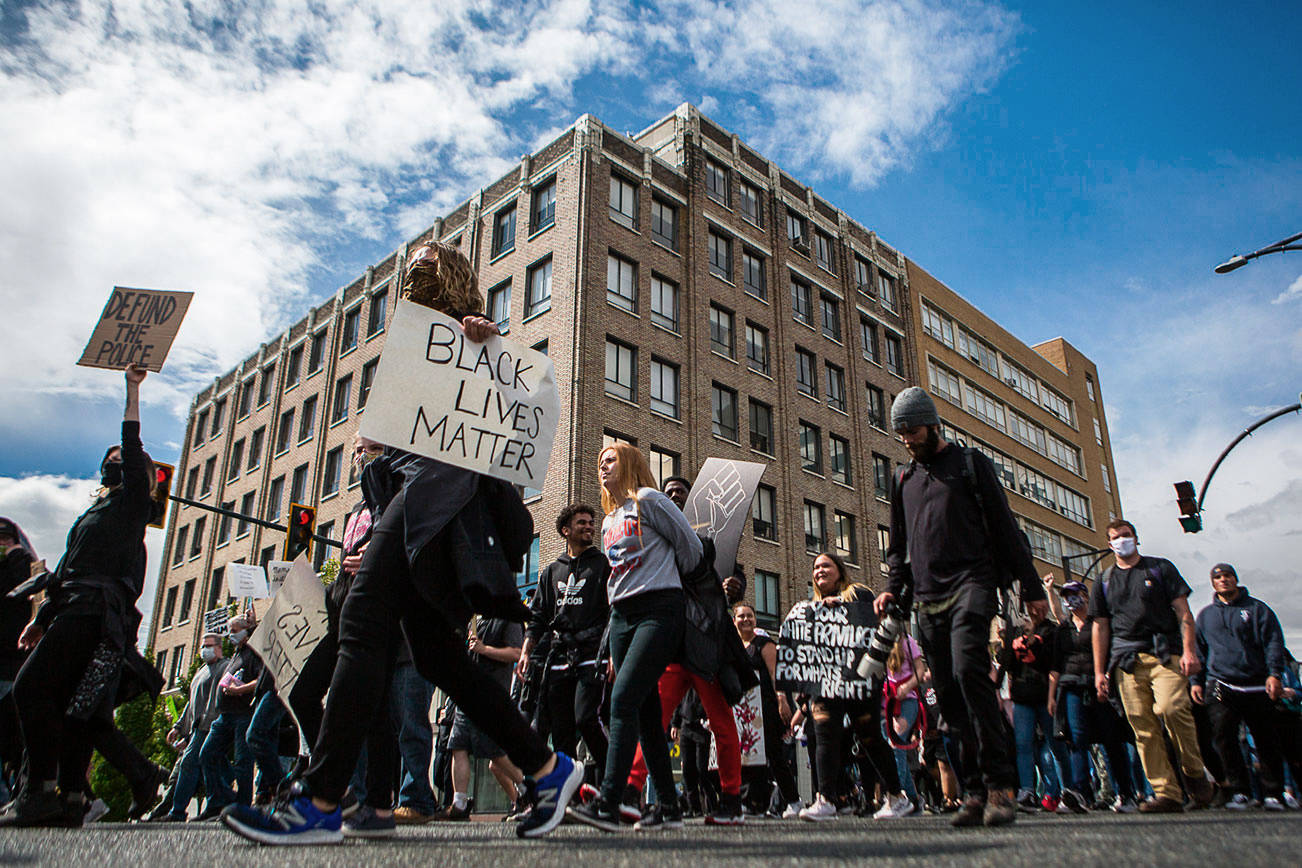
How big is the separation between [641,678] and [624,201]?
27421 millimetres

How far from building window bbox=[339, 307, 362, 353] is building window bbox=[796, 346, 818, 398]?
55.7 ft

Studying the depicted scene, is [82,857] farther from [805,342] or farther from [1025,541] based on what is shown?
[805,342]

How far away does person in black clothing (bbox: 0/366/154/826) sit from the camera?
4.36 m

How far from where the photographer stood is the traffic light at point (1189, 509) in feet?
53.7

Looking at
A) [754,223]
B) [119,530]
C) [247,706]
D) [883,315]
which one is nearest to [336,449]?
[754,223]

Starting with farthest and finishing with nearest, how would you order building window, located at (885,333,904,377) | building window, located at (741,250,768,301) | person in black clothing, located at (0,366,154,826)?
building window, located at (885,333,904,377)
building window, located at (741,250,768,301)
person in black clothing, located at (0,366,154,826)

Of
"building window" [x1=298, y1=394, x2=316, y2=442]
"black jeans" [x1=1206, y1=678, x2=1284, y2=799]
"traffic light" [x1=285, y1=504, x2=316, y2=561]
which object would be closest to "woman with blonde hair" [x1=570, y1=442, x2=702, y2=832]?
"black jeans" [x1=1206, y1=678, x2=1284, y2=799]

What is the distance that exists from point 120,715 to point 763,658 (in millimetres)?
23638

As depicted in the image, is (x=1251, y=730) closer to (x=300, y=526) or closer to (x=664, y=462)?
(x=300, y=526)

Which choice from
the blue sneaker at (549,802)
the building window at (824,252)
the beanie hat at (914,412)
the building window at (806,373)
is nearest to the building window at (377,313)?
the building window at (806,373)

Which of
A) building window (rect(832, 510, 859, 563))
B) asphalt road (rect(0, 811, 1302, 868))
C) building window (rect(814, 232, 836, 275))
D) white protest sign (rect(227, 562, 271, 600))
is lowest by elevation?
asphalt road (rect(0, 811, 1302, 868))

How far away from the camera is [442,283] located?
Answer: 3807mm

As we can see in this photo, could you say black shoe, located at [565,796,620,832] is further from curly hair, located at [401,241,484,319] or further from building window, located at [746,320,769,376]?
building window, located at [746,320,769,376]

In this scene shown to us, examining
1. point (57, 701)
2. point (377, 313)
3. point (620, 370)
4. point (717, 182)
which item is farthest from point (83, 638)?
point (377, 313)
